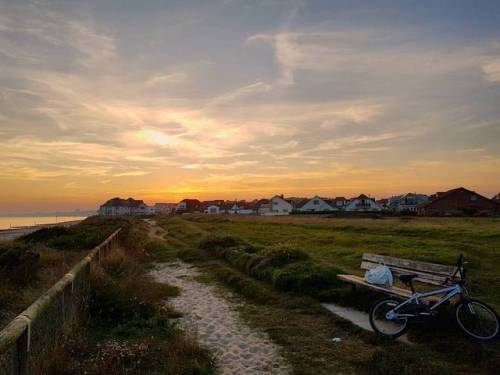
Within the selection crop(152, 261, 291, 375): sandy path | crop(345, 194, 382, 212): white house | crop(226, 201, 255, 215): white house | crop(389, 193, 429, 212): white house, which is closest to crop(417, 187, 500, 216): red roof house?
crop(345, 194, 382, 212): white house

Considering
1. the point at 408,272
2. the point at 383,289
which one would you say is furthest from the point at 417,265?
the point at 383,289

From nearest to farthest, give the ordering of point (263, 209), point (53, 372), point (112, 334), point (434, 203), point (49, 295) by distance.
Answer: point (53, 372) < point (49, 295) < point (112, 334) < point (434, 203) < point (263, 209)

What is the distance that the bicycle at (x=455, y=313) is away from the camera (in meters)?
6.63

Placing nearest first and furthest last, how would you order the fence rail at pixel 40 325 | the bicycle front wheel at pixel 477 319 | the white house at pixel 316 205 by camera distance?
the fence rail at pixel 40 325, the bicycle front wheel at pixel 477 319, the white house at pixel 316 205

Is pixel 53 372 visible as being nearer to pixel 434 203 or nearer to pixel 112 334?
pixel 112 334

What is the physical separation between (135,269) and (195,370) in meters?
9.52

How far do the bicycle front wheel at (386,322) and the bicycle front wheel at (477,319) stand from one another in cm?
→ 92

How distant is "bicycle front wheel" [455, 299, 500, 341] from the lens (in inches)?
257

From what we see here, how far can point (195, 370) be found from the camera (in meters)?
5.87

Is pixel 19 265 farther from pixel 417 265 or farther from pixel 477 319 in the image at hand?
pixel 477 319

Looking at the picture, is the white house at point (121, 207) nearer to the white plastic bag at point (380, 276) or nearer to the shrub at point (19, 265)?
the shrub at point (19, 265)

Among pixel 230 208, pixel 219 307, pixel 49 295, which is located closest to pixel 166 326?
pixel 219 307

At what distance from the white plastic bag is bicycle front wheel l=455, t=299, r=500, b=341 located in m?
1.95

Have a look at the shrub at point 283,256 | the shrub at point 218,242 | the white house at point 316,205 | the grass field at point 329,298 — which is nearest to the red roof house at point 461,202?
the white house at point 316,205
